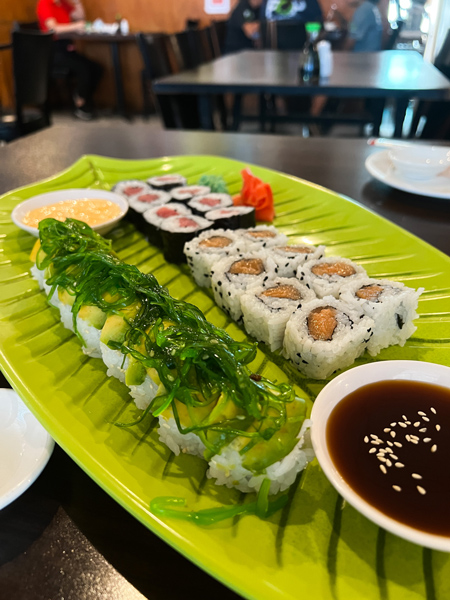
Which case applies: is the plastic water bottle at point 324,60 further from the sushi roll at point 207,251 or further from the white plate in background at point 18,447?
the white plate in background at point 18,447

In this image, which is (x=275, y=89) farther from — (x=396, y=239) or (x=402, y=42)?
(x=402, y=42)

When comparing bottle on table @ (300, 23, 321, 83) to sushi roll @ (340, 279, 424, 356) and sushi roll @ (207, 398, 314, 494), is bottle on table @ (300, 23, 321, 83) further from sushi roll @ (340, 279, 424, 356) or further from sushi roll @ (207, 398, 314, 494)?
sushi roll @ (207, 398, 314, 494)

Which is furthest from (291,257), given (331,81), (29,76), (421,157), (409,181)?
(29,76)

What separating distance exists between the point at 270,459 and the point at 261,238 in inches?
50.5

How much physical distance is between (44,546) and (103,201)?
1.84 metres

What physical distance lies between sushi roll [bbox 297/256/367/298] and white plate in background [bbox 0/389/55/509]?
1.10m

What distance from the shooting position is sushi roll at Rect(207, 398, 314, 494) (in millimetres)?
946

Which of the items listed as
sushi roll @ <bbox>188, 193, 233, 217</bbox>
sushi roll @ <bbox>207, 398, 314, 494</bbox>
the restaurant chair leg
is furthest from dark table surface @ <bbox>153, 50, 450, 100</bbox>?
sushi roll @ <bbox>207, 398, 314, 494</bbox>

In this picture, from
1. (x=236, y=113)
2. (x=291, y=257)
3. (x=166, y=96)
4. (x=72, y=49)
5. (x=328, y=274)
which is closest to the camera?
(x=328, y=274)

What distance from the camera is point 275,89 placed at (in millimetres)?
4418

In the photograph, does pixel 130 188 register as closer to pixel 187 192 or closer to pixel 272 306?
pixel 187 192

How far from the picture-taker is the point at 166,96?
4859 millimetres

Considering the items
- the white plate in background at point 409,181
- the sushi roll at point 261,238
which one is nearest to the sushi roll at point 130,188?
the sushi roll at point 261,238

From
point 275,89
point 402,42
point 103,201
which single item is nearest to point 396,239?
point 103,201
